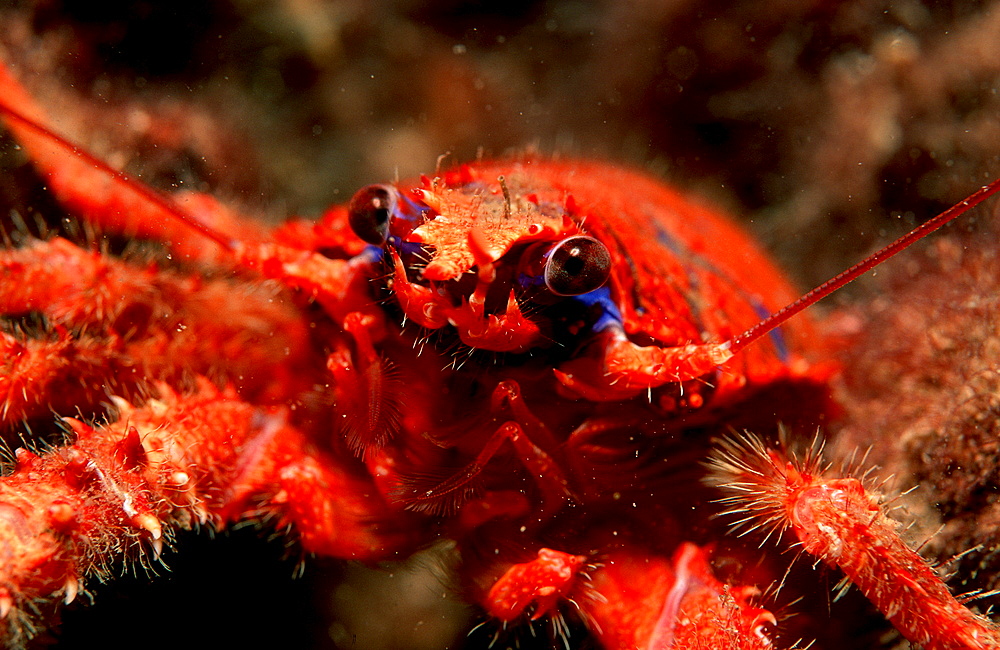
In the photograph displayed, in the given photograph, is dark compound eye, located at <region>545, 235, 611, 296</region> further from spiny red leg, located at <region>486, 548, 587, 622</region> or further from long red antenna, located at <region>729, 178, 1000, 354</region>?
spiny red leg, located at <region>486, 548, 587, 622</region>

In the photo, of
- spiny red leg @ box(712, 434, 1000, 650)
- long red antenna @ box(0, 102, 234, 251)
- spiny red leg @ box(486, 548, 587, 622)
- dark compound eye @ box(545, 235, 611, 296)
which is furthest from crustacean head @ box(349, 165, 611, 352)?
spiny red leg @ box(712, 434, 1000, 650)

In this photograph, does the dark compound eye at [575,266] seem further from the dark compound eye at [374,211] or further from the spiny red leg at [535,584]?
the spiny red leg at [535,584]

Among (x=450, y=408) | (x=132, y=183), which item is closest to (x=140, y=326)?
(x=132, y=183)

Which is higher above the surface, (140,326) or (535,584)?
(140,326)

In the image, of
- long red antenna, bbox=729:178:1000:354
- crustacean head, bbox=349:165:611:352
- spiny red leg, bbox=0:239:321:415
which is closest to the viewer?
long red antenna, bbox=729:178:1000:354

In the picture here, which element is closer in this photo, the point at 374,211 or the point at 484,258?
the point at 484,258

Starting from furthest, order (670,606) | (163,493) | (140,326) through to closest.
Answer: (140,326) → (670,606) → (163,493)

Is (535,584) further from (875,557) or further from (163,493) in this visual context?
(163,493)

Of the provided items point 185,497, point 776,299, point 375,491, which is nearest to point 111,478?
point 185,497

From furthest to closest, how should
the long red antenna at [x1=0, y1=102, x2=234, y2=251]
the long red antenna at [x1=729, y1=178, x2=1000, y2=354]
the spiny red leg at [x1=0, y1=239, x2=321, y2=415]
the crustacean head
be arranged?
the spiny red leg at [x1=0, y1=239, x2=321, y2=415] → the long red antenna at [x1=0, y1=102, x2=234, y2=251] → the crustacean head → the long red antenna at [x1=729, y1=178, x2=1000, y2=354]
